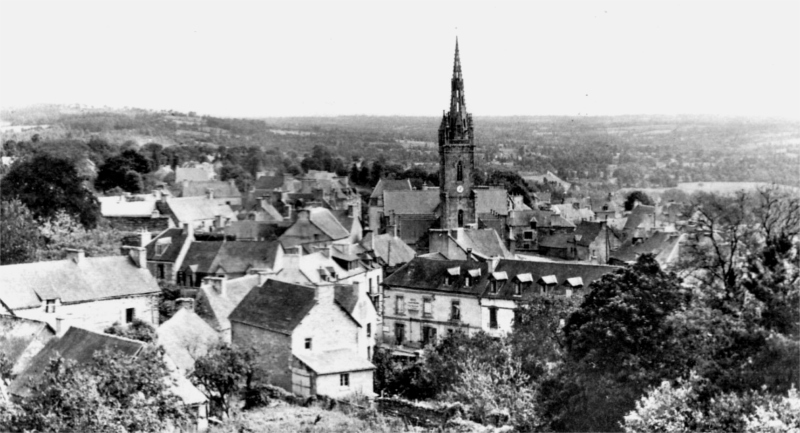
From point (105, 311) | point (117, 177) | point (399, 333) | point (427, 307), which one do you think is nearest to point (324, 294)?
point (427, 307)

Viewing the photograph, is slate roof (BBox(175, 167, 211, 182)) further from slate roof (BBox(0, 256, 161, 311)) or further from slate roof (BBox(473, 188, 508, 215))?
slate roof (BBox(0, 256, 161, 311))


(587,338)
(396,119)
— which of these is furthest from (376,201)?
(587,338)

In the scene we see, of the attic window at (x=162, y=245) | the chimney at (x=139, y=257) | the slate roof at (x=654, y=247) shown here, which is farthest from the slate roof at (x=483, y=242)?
the chimney at (x=139, y=257)

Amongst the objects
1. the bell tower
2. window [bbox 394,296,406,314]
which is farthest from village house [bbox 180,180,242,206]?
window [bbox 394,296,406,314]

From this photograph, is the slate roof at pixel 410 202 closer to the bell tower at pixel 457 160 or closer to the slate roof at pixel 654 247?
the bell tower at pixel 457 160

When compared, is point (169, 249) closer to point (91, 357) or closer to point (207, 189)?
point (91, 357)

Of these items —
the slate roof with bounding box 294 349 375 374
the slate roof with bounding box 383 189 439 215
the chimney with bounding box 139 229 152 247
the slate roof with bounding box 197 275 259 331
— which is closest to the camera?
the slate roof with bounding box 294 349 375 374
